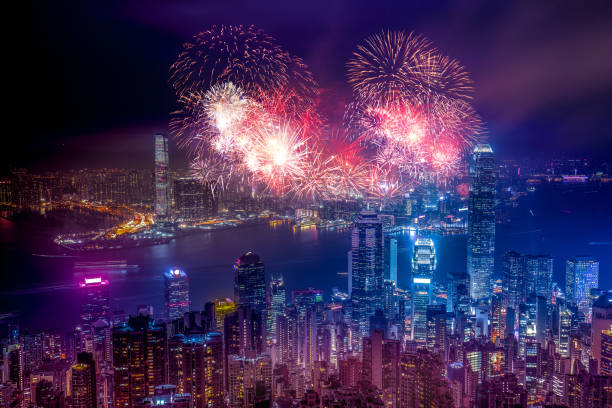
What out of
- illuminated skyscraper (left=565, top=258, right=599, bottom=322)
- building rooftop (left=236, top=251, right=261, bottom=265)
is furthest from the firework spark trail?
illuminated skyscraper (left=565, top=258, right=599, bottom=322)

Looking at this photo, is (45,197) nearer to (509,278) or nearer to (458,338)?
(458,338)

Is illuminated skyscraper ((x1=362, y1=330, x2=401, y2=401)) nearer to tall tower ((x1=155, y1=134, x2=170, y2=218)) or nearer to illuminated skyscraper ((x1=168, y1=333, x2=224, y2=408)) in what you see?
illuminated skyscraper ((x1=168, y1=333, x2=224, y2=408))

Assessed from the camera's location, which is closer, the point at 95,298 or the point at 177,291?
the point at 95,298

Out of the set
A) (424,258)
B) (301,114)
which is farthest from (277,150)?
(424,258)

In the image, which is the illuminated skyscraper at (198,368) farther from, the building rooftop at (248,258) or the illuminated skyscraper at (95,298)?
the building rooftop at (248,258)

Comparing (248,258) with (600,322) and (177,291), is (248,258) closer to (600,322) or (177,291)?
(177,291)

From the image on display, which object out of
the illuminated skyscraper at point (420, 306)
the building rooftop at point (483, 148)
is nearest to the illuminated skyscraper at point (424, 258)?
the illuminated skyscraper at point (420, 306)
